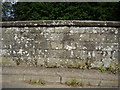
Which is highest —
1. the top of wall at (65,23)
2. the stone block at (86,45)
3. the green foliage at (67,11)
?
the green foliage at (67,11)

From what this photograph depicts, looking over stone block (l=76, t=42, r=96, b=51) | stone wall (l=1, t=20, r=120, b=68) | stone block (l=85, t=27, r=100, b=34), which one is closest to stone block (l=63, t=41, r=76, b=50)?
stone wall (l=1, t=20, r=120, b=68)

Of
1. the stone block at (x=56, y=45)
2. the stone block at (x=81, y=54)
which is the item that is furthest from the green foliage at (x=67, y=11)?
the stone block at (x=81, y=54)

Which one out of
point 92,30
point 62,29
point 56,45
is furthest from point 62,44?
point 92,30

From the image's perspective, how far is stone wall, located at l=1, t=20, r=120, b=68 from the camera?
4238 millimetres

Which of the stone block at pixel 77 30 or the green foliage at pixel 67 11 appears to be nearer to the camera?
the stone block at pixel 77 30

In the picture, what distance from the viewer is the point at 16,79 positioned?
3.65 metres

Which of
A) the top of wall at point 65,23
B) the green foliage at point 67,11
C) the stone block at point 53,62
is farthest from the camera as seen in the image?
the green foliage at point 67,11

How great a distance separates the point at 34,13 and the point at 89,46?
8.61m

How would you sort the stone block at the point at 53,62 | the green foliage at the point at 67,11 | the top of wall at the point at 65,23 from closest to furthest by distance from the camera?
the top of wall at the point at 65,23 → the stone block at the point at 53,62 → the green foliage at the point at 67,11

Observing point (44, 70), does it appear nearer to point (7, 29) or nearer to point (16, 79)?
point (16, 79)

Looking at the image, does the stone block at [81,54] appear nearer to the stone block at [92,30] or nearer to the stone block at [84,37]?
the stone block at [84,37]

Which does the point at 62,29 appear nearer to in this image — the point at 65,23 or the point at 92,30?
the point at 65,23

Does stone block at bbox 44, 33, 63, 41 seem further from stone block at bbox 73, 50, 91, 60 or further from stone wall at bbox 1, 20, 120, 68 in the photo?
stone block at bbox 73, 50, 91, 60

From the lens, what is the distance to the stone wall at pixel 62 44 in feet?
13.9
